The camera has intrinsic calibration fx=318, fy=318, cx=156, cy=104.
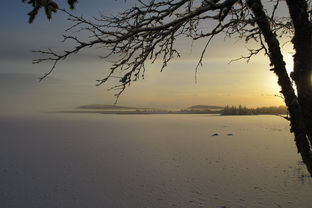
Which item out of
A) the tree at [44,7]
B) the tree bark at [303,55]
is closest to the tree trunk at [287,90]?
the tree bark at [303,55]

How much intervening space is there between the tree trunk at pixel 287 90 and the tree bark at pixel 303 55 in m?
0.07

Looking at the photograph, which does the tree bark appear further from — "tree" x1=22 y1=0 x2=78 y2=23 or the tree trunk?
"tree" x1=22 y1=0 x2=78 y2=23

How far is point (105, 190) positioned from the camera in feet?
22.6

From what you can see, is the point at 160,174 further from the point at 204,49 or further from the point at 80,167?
the point at 204,49

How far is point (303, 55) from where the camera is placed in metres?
3.64

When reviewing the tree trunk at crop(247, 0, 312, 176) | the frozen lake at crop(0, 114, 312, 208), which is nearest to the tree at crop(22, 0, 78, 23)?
the tree trunk at crop(247, 0, 312, 176)

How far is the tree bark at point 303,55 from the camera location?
11.8 feet

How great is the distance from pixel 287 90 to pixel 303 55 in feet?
1.46

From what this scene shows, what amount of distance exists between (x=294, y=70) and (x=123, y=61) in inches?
81.0

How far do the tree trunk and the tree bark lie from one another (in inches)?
2.7

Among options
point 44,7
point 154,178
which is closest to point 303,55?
point 44,7

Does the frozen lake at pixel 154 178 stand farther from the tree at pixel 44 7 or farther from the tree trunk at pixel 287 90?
the tree at pixel 44 7

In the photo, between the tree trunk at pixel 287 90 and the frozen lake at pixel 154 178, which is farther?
the frozen lake at pixel 154 178

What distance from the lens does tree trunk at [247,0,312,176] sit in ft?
12.3
